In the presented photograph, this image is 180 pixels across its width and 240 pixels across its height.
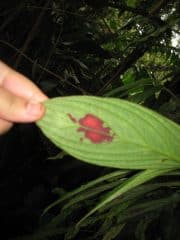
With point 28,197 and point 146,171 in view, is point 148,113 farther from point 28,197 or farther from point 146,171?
point 28,197

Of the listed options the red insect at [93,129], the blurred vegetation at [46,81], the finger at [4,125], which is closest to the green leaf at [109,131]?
the red insect at [93,129]

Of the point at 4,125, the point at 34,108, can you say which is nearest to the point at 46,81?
the point at 4,125

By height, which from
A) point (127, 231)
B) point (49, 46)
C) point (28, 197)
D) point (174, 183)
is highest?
point (49, 46)

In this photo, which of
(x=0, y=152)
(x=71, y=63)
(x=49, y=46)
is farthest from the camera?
(x=71, y=63)

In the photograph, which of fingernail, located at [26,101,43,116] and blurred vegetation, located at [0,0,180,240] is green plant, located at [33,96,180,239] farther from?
blurred vegetation, located at [0,0,180,240]

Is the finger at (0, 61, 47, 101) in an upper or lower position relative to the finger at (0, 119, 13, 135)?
upper

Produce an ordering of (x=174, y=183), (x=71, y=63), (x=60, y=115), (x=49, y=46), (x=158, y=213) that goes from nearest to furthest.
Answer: (x=60, y=115)
(x=174, y=183)
(x=158, y=213)
(x=49, y=46)
(x=71, y=63)

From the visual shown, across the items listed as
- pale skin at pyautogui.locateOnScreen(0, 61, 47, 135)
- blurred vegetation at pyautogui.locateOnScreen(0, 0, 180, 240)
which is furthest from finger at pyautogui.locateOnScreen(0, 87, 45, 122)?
blurred vegetation at pyautogui.locateOnScreen(0, 0, 180, 240)

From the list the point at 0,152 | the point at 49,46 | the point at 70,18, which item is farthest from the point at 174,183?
the point at 70,18
